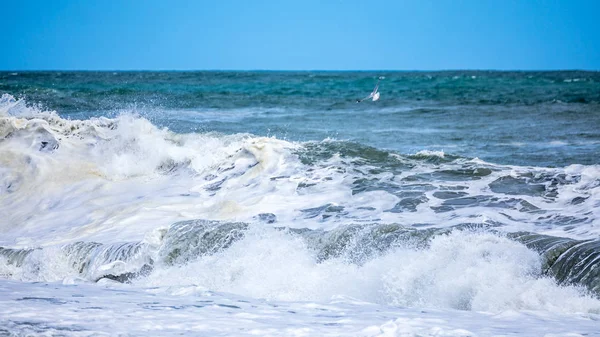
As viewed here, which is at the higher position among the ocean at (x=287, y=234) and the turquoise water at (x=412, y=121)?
the turquoise water at (x=412, y=121)

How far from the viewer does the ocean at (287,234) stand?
495 cm

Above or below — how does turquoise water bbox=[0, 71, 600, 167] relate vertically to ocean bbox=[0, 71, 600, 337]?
above

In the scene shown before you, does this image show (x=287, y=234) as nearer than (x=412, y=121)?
Yes

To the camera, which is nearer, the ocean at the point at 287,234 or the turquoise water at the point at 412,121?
the ocean at the point at 287,234

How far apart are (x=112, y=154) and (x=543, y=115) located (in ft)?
44.2

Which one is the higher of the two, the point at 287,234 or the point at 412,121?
the point at 412,121

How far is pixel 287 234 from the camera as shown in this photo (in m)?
7.40

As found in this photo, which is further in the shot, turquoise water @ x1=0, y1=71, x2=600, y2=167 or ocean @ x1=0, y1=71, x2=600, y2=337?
turquoise water @ x1=0, y1=71, x2=600, y2=167

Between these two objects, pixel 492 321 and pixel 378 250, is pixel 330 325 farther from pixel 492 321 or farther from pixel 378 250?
pixel 378 250

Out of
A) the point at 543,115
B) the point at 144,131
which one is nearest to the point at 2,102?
the point at 144,131

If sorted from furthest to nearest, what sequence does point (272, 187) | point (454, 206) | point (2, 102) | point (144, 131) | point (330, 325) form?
point (2, 102) < point (144, 131) < point (272, 187) < point (454, 206) < point (330, 325)

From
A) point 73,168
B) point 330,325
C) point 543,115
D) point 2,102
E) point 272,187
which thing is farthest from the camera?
point 543,115

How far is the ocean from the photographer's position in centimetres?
495

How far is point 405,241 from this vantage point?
6.80 meters
